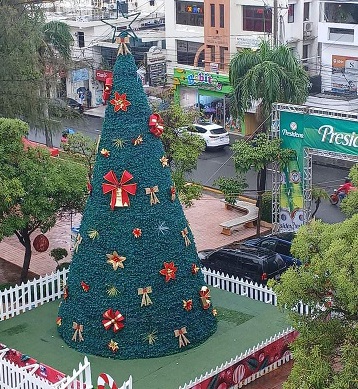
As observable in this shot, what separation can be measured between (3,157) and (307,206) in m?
9.95

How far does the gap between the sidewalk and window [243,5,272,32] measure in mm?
13123

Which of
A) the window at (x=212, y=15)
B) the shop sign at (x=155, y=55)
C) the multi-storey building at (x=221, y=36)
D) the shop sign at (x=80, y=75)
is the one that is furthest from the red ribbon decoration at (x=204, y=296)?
the shop sign at (x=80, y=75)

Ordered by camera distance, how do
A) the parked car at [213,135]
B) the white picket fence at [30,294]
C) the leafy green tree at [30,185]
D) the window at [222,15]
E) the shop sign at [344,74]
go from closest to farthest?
1. the white picket fence at [30,294]
2. the leafy green tree at [30,185]
3. the parked car at [213,135]
4. the shop sign at [344,74]
5. the window at [222,15]

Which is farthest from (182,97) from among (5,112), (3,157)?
(3,157)

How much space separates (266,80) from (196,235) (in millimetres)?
6828

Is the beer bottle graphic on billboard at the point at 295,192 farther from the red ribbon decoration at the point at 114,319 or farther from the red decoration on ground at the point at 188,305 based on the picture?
the red ribbon decoration at the point at 114,319

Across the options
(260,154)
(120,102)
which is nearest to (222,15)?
(260,154)

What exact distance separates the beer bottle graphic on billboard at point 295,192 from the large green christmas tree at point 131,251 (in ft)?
29.4

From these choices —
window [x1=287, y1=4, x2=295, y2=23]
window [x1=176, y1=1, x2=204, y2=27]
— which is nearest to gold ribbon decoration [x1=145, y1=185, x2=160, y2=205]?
window [x1=287, y1=4, x2=295, y2=23]

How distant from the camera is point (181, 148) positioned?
80.7 feet

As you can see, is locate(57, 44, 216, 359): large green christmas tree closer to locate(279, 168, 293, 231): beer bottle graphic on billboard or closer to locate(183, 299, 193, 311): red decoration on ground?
locate(183, 299, 193, 311): red decoration on ground

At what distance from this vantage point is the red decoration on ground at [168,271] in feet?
54.5

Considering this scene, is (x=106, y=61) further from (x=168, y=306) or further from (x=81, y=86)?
(x=168, y=306)

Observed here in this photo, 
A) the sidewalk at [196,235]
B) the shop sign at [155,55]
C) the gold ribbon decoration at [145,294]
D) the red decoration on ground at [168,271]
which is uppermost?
the shop sign at [155,55]
